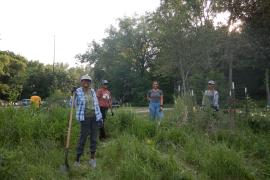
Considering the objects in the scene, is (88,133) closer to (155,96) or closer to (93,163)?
(93,163)

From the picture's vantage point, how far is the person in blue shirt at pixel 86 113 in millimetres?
7410

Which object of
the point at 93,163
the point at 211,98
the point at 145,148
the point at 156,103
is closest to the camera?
the point at 93,163

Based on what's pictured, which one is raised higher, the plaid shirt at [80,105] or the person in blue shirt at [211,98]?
the person in blue shirt at [211,98]

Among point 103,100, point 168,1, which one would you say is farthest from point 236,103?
point 168,1

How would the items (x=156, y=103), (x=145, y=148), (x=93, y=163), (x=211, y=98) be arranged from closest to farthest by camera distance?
1. (x=93, y=163)
2. (x=145, y=148)
3. (x=211, y=98)
4. (x=156, y=103)

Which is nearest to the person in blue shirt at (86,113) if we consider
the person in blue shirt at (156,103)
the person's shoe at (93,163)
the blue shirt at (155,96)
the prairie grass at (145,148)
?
the person's shoe at (93,163)

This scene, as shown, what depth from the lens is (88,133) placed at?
24.7 feet

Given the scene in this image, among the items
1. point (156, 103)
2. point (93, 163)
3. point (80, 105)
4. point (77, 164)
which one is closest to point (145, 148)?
point (93, 163)

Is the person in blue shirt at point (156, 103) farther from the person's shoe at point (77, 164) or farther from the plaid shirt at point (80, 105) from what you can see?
the person's shoe at point (77, 164)

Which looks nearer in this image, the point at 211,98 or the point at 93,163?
the point at 93,163

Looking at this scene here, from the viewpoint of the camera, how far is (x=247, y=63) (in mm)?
39375

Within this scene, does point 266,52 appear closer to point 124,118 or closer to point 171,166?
point 124,118

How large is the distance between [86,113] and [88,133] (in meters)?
0.37

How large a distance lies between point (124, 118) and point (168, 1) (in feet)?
91.1
